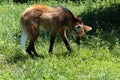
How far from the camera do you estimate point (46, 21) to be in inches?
270

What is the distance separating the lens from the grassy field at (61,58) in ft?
17.9

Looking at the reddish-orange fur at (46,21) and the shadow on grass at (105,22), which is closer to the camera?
the reddish-orange fur at (46,21)

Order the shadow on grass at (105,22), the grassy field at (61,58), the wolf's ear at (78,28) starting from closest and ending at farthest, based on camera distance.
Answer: the grassy field at (61,58), the wolf's ear at (78,28), the shadow on grass at (105,22)

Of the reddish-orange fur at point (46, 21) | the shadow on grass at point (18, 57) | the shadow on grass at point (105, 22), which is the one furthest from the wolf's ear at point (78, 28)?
the shadow on grass at point (18, 57)

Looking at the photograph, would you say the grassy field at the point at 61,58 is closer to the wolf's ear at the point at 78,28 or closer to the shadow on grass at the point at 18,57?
the shadow on grass at the point at 18,57

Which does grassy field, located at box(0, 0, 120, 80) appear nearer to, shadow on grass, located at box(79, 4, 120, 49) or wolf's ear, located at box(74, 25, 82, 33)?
shadow on grass, located at box(79, 4, 120, 49)

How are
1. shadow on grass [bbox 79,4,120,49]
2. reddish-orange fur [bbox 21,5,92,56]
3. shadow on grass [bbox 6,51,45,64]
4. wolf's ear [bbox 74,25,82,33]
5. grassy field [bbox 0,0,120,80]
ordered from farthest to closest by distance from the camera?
shadow on grass [bbox 79,4,120,49]
wolf's ear [bbox 74,25,82,33]
reddish-orange fur [bbox 21,5,92,56]
shadow on grass [bbox 6,51,45,64]
grassy field [bbox 0,0,120,80]

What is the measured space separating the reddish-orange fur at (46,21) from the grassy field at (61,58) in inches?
12.2

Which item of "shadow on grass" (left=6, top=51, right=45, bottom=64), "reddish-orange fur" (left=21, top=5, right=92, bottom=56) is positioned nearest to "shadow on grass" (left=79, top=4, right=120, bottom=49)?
"reddish-orange fur" (left=21, top=5, right=92, bottom=56)

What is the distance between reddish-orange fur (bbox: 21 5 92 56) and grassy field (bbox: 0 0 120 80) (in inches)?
12.2

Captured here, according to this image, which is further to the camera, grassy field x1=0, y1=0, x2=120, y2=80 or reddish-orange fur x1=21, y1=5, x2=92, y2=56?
reddish-orange fur x1=21, y1=5, x2=92, y2=56

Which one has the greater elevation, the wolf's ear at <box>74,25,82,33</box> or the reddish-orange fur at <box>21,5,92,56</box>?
the reddish-orange fur at <box>21,5,92,56</box>

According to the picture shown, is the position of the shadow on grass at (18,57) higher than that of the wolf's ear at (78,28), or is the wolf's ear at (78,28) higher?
the wolf's ear at (78,28)

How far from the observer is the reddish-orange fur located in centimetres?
674
